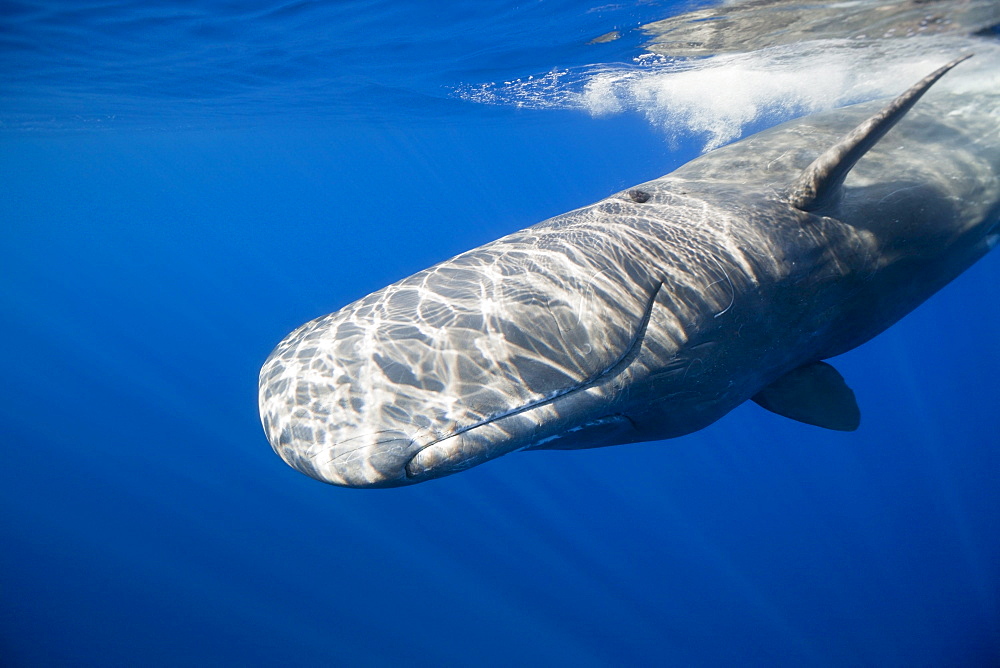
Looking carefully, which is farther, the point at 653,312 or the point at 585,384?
the point at 653,312

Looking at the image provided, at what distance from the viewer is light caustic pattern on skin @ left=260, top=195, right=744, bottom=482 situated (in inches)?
101

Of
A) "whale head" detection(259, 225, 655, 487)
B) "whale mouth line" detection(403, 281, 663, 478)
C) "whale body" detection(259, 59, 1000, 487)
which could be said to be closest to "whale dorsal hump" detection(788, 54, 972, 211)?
"whale body" detection(259, 59, 1000, 487)

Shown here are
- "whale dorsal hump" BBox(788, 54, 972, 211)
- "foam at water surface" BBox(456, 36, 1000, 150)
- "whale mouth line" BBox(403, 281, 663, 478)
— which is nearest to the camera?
"whale mouth line" BBox(403, 281, 663, 478)

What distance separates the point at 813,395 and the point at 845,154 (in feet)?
6.70

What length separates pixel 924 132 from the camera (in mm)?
4992

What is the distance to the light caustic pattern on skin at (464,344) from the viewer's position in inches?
101

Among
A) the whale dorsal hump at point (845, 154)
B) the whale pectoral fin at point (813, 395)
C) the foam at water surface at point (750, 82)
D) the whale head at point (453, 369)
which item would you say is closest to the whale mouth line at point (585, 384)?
the whale head at point (453, 369)

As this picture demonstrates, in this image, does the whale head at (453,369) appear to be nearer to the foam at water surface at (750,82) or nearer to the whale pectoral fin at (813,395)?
the whale pectoral fin at (813,395)

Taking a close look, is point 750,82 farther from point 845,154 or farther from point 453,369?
point 453,369

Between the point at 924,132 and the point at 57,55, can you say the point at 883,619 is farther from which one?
the point at 57,55

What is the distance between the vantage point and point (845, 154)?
→ 3.33 metres

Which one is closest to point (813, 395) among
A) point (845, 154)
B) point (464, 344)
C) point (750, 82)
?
point (845, 154)

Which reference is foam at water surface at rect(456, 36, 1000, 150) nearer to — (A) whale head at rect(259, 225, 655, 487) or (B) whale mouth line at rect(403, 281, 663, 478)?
(B) whale mouth line at rect(403, 281, 663, 478)

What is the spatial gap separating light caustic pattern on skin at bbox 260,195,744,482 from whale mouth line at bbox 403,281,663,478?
12 millimetres
